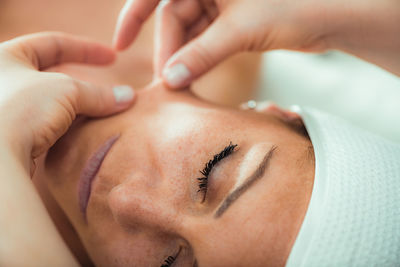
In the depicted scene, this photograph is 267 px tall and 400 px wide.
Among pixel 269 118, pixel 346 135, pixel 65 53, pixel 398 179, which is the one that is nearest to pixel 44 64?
pixel 65 53

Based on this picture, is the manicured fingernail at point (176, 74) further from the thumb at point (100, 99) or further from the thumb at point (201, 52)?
the thumb at point (100, 99)

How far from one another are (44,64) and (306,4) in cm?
93

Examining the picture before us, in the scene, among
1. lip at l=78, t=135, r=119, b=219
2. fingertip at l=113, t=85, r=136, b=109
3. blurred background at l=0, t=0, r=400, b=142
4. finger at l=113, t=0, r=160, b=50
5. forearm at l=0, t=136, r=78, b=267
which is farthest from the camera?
blurred background at l=0, t=0, r=400, b=142

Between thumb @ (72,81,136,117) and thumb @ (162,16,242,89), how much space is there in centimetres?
15

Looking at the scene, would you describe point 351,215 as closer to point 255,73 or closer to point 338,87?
point 338,87

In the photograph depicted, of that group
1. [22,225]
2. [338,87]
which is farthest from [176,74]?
[338,87]

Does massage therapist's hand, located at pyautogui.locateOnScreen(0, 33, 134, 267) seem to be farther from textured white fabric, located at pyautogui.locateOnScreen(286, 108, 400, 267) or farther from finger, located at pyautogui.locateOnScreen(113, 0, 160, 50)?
textured white fabric, located at pyautogui.locateOnScreen(286, 108, 400, 267)

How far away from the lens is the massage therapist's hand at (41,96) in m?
0.76

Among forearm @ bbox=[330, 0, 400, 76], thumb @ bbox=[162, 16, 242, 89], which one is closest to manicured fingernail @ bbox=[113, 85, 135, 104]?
thumb @ bbox=[162, 16, 242, 89]

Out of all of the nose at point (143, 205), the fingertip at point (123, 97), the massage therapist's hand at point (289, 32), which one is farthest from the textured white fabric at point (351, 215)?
the fingertip at point (123, 97)

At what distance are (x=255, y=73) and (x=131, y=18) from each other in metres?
0.96

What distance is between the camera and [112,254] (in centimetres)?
86

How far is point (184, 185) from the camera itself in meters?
0.82

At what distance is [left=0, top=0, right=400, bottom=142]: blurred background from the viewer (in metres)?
1.47
